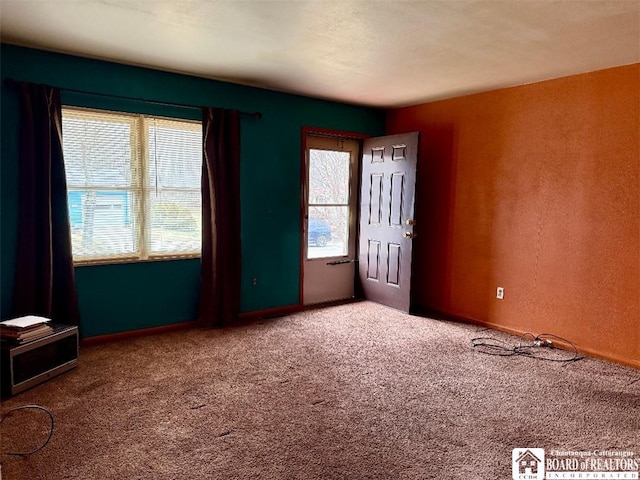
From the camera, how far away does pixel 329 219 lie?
5105 millimetres

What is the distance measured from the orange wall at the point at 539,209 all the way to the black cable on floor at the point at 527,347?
83 mm

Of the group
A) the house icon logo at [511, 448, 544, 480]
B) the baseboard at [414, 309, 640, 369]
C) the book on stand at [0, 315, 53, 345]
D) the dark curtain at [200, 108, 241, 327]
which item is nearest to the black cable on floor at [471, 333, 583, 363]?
the baseboard at [414, 309, 640, 369]

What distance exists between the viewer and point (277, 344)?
364cm

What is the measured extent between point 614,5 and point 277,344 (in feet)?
10.5

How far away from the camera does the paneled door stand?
4.59 meters

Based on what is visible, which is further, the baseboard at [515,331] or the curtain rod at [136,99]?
the baseboard at [515,331]

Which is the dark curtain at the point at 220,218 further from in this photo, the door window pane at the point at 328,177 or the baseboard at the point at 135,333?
the door window pane at the point at 328,177

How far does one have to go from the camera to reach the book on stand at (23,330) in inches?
106

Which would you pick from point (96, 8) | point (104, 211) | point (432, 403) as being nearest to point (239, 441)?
point (432, 403)

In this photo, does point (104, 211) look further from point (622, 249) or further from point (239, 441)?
point (622, 249)

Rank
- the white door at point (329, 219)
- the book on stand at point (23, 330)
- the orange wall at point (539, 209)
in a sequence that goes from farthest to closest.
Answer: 1. the white door at point (329, 219)
2. the orange wall at point (539, 209)
3. the book on stand at point (23, 330)

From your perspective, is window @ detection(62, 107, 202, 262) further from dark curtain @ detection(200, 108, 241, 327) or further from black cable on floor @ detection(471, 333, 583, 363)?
black cable on floor @ detection(471, 333, 583, 363)

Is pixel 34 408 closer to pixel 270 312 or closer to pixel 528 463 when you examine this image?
pixel 270 312

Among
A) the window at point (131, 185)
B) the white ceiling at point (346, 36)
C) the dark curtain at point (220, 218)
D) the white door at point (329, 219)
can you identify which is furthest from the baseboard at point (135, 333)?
the white ceiling at point (346, 36)
